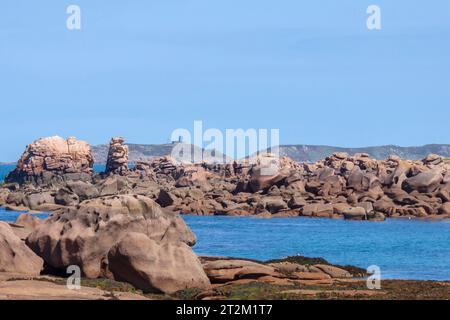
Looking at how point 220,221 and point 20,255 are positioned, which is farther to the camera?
point 220,221

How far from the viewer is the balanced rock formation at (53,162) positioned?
444 ft

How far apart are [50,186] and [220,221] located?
40635 millimetres

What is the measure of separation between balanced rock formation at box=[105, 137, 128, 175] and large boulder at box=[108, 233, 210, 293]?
10722cm

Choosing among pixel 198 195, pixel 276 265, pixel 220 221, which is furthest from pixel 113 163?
pixel 276 265

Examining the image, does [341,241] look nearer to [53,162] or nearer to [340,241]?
[340,241]

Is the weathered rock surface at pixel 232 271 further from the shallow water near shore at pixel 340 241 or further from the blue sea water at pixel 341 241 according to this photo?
the blue sea water at pixel 341 241

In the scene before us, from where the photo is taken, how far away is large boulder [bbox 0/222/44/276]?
34.1 m

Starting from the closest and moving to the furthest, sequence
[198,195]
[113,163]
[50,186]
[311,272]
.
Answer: [311,272] → [198,195] → [50,186] → [113,163]

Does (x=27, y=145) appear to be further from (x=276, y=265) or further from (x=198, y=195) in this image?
(x=276, y=265)

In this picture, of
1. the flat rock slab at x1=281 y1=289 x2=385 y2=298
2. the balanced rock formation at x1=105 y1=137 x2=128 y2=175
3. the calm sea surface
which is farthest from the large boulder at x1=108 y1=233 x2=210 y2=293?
the balanced rock formation at x1=105 y1=137 x2=128 y2=175

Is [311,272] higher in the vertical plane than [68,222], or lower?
lower

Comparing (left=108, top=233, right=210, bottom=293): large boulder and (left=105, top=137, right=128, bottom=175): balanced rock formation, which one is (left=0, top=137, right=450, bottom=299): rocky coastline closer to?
(left=108, top=233, right=210, bottom=293): large boulder

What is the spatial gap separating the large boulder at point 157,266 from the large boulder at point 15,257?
15.6 feet

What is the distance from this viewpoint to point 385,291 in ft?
105
